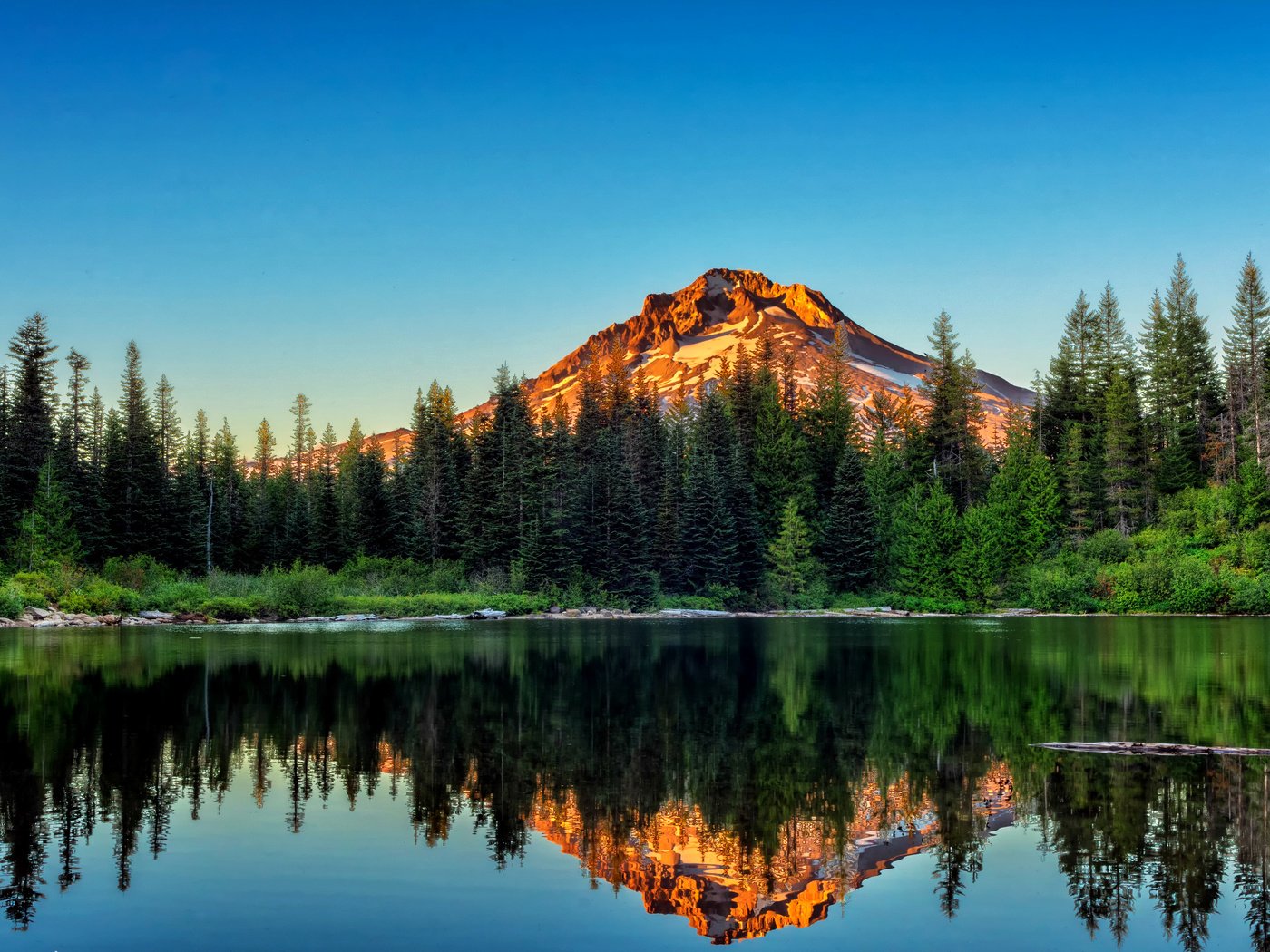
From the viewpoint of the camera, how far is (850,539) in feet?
261

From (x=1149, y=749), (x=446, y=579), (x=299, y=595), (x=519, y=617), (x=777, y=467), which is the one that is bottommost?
(x=519, y=617)

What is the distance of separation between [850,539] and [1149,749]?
63362 mm

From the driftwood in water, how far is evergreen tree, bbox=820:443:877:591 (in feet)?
205

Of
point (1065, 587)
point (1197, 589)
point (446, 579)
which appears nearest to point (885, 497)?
point (1065, 587)

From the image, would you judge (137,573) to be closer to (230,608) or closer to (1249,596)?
(230,608)

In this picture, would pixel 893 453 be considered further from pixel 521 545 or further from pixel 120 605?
pixel 120 605

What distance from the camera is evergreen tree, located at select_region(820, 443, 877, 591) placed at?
79.6 m

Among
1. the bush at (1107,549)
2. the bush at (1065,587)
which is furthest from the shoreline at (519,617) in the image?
the bush at (1107,549)

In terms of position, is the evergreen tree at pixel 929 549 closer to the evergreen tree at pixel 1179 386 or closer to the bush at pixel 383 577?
the evergreen tree at pixel 1179 386

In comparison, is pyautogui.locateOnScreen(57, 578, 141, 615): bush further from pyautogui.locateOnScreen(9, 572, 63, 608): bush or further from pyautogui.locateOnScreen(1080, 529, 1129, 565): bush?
pyautogui.locateOnScreen(1080, 529, 1129, 565): bush

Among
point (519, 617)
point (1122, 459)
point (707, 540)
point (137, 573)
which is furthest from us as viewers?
point (1122, 459)

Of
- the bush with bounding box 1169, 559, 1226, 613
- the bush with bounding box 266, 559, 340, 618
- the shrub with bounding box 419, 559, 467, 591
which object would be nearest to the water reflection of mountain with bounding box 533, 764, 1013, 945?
the bush with bounding box 266, 559, 340, 618

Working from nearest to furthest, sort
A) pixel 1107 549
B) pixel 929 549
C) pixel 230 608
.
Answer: pixel 230 608
pixel 1107 549
pixel 929 549

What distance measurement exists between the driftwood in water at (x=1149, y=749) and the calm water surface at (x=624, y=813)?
0.58m
